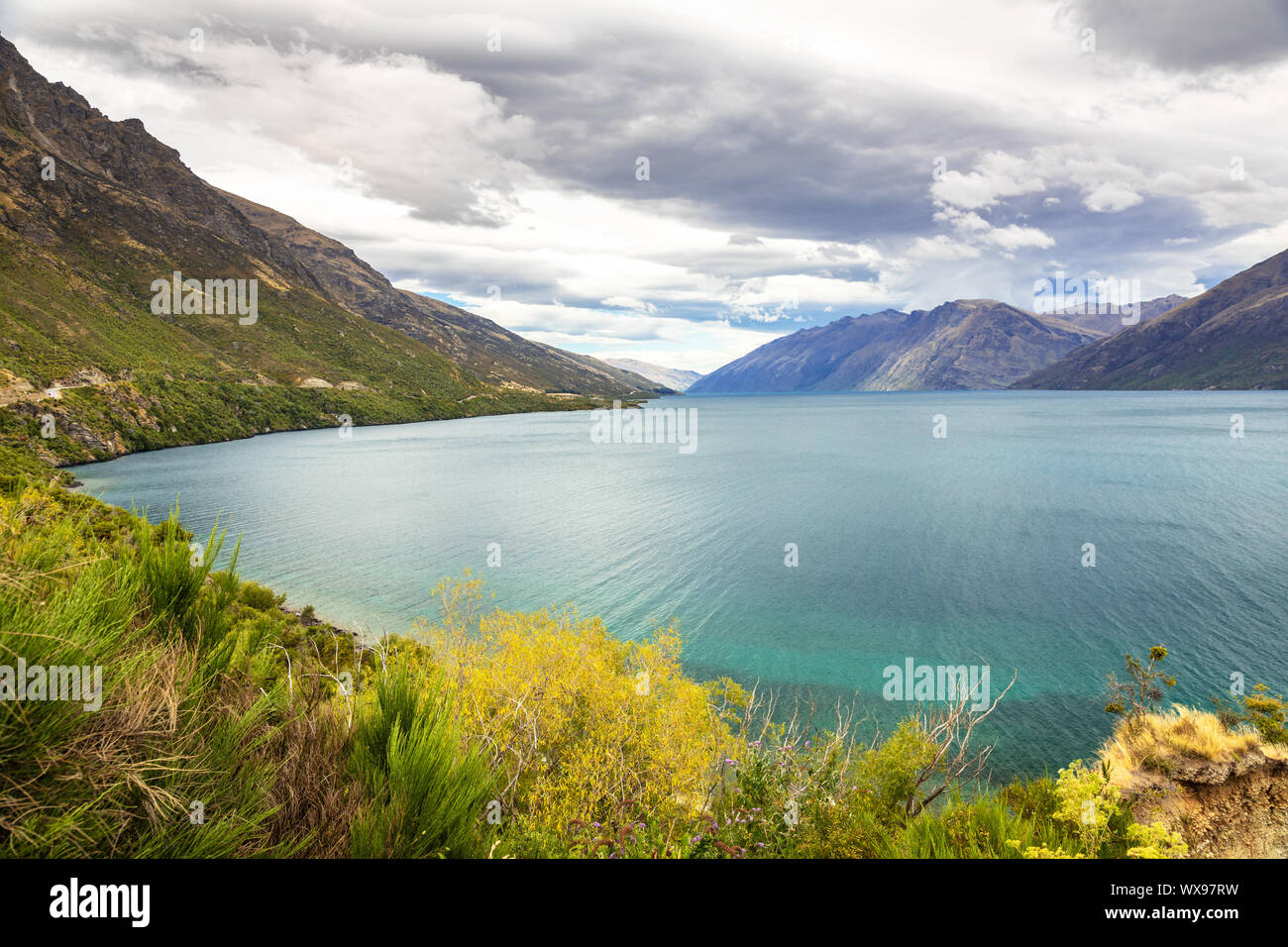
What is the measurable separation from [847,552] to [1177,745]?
3388cm

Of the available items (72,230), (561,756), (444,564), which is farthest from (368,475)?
(72,230)

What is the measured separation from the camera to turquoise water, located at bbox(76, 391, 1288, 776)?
29562mm

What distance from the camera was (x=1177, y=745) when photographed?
15.1 meters

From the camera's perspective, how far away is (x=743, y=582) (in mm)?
42094

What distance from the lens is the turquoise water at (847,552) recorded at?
29.6 metres

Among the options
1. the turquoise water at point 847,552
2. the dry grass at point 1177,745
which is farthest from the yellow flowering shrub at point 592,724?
the dry grass at point 1177,745

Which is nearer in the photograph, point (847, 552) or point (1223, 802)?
point (1223, 802)

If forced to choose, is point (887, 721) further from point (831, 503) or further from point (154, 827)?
point (831, 503)

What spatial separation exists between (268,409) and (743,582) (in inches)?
6605

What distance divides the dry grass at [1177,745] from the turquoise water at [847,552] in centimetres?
600

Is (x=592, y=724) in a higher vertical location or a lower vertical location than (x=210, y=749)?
lower

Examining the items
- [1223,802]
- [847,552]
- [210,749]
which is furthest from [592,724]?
[847,552]

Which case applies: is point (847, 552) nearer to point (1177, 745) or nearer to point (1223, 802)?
point (1177, 745)

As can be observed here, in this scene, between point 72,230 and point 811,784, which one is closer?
point 811,784
